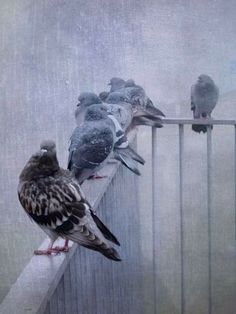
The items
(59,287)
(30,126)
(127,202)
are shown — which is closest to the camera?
(59,287)

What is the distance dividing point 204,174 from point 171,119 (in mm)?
184

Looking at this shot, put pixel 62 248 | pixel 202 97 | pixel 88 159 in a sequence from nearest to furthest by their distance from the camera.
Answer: pixel 62 248 < pixel 88 159 < pixel 202 97

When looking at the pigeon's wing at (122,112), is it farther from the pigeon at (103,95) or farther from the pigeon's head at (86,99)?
the pigeon's head at (86,99)

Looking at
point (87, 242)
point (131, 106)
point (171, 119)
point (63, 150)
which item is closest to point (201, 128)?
point (171, 119)

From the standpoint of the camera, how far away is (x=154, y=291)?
1.26 metres

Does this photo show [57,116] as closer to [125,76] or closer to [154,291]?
[125,76]

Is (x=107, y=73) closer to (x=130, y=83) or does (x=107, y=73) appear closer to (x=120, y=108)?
(x=130, y=83)

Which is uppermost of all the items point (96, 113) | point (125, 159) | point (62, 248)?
point (96, 113)

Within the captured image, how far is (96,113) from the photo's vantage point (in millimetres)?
1188

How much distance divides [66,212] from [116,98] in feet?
1.80

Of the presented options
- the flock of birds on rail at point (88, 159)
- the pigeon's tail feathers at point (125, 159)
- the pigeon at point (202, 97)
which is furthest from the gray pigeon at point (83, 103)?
the pigeon at point (202, 97)

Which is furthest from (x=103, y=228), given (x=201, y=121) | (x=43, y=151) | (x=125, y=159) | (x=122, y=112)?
(x=122, y=112)

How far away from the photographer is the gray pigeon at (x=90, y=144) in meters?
1.07

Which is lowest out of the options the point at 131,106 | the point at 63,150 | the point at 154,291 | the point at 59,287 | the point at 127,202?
the point at 154,291
